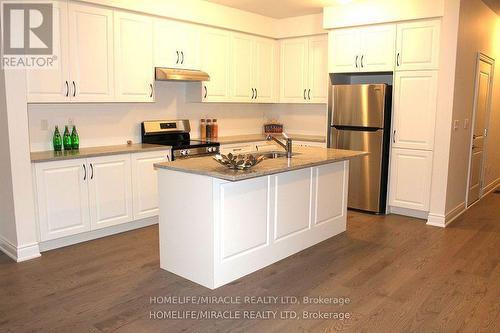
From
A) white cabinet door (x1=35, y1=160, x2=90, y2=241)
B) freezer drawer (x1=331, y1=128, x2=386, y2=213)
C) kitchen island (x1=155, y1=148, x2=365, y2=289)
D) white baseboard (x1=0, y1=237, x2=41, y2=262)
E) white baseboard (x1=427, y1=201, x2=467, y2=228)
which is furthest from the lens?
freezer drawer (x1=331, y1=128, x2=386, y2=213)

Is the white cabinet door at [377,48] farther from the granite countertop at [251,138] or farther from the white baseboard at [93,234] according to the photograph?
the white baseboard at [93,234]

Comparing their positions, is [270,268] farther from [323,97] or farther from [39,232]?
[323,97]

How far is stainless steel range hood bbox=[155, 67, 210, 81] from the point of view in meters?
4.80

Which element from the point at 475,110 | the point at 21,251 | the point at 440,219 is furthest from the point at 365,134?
the point at 21,251

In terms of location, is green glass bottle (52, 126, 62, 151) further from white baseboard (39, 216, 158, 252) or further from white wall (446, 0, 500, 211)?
white wall (446, 0, 500, 211)

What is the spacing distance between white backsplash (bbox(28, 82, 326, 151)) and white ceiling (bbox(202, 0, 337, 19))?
129 cm

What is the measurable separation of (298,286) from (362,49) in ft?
10.8

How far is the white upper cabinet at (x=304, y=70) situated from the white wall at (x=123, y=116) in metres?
0.81

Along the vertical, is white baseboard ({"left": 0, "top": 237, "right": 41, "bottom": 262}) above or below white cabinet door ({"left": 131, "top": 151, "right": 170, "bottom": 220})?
below

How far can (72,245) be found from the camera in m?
4.09

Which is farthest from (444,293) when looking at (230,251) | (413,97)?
(413,97)

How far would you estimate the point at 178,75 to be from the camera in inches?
193

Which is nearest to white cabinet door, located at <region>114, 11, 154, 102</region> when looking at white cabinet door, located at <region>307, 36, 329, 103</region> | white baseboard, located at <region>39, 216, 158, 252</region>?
white baseboard, located at <region>39, 216, 158, 252</region>

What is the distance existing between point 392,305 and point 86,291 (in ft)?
7.25
